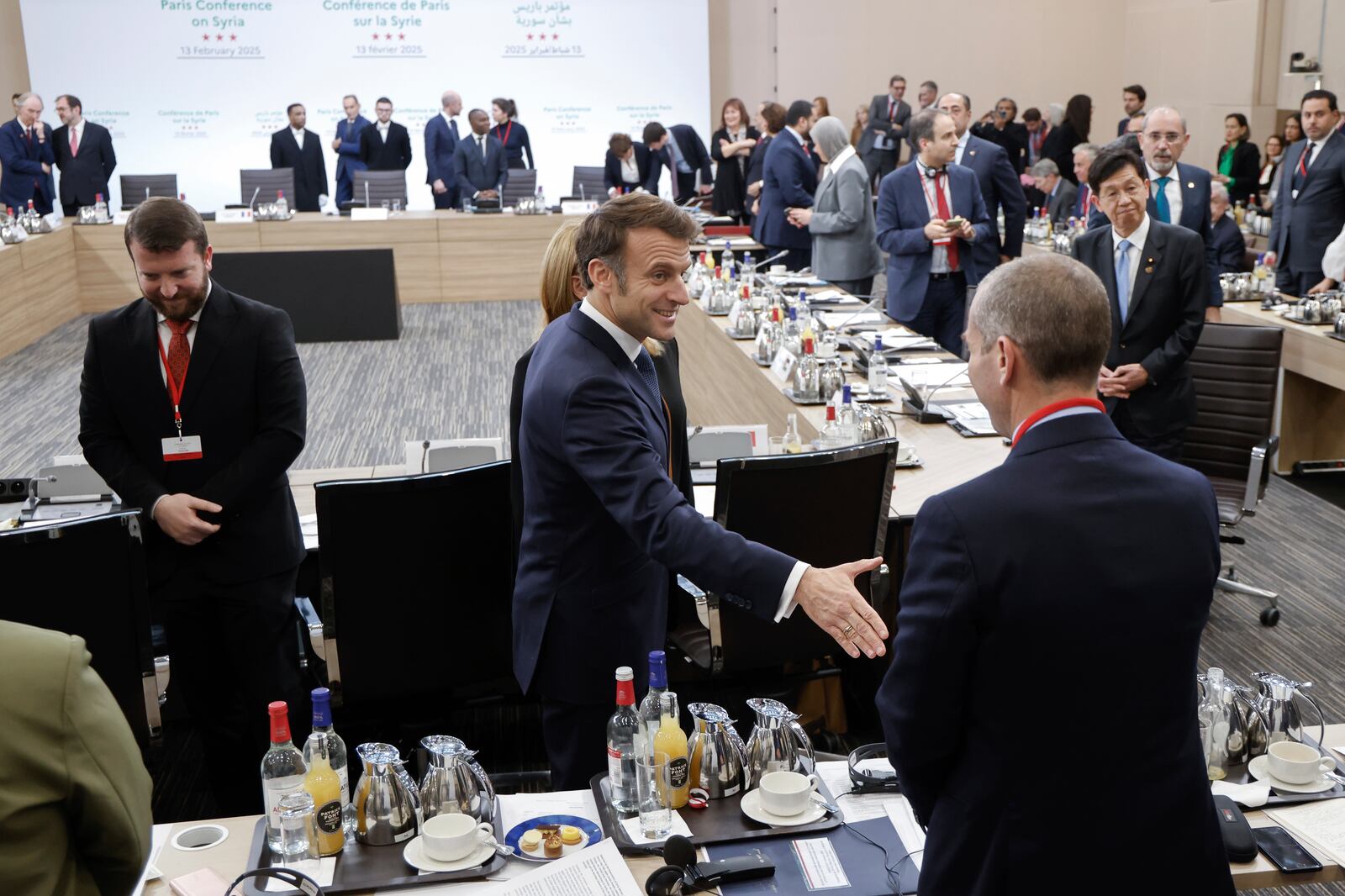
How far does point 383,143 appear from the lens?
12.6m

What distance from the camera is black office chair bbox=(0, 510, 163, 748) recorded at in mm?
2738

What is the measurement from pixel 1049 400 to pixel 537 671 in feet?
4.07

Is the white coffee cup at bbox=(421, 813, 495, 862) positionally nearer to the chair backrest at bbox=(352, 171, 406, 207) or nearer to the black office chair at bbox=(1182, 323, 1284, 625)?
the black office chair at bbox=(1182, 323, 1284, 625)

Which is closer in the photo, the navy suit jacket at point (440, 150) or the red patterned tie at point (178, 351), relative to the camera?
the red patterned tie at point (178, 351)

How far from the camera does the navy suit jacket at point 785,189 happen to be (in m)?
8.94

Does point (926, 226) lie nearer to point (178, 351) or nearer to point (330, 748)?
point (178, 351)

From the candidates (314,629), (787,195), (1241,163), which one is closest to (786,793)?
(314,629)

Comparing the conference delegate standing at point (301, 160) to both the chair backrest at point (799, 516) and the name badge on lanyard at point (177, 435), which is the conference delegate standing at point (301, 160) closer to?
the name badge on lanyard at point (177, 435)

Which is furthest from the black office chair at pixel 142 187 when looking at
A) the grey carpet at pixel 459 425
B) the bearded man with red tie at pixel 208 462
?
the bearded man with red tie at pixel 208 462

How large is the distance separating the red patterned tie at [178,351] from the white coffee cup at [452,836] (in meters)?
1.46

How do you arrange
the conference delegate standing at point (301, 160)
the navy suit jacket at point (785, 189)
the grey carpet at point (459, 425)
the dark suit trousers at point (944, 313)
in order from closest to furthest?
1. the grey carpet at point (459, 425)
2. the dark suit trousers at point (944, 313)
3. the navy suit jacket at point (785, 189)
4. the conference delegate standing at point (301, 160)

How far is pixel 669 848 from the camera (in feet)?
6.75

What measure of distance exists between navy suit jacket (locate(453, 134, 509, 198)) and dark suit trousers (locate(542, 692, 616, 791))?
10.0m

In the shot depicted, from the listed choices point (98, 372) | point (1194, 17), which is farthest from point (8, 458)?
point (1194, 17)
